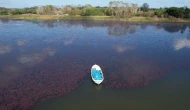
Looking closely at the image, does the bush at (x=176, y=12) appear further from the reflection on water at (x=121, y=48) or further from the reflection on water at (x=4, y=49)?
the reflection on water at (x=4, y=49)

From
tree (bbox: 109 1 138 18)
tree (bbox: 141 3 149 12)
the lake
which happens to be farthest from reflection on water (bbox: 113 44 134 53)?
tree (bbox: 141 3 149 12)

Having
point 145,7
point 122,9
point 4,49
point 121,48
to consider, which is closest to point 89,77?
point 121,48

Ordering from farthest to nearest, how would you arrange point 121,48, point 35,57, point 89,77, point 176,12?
point 176,12
point 121,48
point 35,57
point 89,77

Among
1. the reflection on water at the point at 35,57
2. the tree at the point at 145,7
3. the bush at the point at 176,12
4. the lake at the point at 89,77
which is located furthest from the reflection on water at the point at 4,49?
the tree at the point at 145,7

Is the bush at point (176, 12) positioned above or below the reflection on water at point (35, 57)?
above

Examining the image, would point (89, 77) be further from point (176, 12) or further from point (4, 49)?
point (176, 12)

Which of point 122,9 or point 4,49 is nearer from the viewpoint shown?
point 4,49

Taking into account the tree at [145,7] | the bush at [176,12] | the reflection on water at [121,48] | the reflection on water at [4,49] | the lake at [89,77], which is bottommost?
the lake at [89,77]

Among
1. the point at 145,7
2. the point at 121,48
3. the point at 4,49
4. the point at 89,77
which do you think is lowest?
the point at 89,77

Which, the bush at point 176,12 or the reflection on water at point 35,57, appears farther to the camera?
the bush at point 176,12

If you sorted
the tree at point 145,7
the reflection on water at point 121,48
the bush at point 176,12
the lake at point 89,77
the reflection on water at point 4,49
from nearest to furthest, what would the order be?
1. the lake at point 89,77
2. the reflection on water at point 4,49
3. the reflection on water at point 121,48
4. the bush at point 176,12
5. the tree at point 145,7

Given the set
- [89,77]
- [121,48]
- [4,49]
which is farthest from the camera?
[121,48]

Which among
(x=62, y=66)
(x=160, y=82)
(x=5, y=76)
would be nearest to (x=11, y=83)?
(x=5, y=76)
